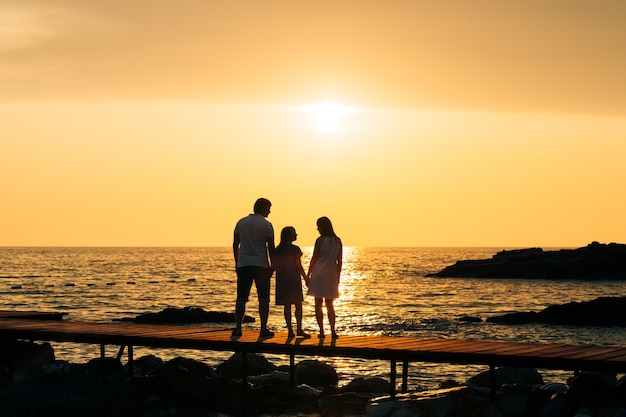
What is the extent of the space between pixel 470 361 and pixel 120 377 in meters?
7.93

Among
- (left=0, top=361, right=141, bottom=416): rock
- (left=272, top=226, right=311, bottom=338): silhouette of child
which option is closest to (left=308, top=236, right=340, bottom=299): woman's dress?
(left=272, top=226, right=311, bottom=338): silhouette of child

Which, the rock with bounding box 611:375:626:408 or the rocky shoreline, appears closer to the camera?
the rocky shoreline

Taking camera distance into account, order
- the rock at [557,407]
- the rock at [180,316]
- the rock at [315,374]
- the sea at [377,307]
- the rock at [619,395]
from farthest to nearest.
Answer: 1. the rock at [180,316]
2. the sea at [377,307]
3. the rock at [315,374]
4. the rock at [619,395]
5. the rock at [557,407]

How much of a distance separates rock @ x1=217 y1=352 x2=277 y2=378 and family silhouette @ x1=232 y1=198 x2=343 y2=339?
21.2ft

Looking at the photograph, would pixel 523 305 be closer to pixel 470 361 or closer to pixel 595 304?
pixel 595 304

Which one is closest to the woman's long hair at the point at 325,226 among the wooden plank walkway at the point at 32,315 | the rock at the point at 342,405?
the rock at the point at 342,405

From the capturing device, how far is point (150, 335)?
59.7 ft

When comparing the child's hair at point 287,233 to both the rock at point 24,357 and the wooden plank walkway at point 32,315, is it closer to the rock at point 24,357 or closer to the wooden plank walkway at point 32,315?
the rock at point 24,357

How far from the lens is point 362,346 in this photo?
53.7ft

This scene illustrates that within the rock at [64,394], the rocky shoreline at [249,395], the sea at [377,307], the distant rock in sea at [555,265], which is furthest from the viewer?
the distant rock in sea at [555,265]

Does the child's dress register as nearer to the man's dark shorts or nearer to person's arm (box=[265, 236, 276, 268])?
person's arm (box=[265, 236, 276, 268])

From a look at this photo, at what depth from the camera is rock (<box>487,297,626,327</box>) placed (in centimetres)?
5403

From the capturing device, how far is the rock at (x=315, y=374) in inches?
910

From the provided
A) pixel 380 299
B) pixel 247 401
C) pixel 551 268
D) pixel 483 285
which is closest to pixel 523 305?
pixel 380 299
